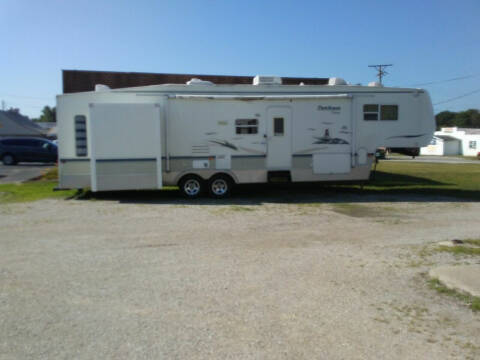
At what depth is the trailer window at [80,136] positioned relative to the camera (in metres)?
11.6

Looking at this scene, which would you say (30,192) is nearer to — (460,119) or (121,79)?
(121,79)

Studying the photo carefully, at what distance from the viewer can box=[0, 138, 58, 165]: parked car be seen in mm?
24219

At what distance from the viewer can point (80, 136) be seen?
11.6 meters

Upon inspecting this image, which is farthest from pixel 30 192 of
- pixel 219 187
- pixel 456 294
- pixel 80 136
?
pixel 456 294

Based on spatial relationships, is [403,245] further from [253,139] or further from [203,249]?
[253,139]

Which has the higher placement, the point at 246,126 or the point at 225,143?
the point at 246,126

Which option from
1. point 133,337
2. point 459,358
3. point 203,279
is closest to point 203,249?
Result: point 203,279

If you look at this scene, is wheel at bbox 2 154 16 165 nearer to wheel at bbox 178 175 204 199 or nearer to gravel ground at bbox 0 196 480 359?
wheel at bbox 178 175 204 199

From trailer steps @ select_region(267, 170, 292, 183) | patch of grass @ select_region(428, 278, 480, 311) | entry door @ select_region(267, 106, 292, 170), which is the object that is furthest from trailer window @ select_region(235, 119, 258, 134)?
patch of grass @ select_region(428, 278, 480, 311)

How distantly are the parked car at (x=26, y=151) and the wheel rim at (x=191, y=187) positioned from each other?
50.9 feet

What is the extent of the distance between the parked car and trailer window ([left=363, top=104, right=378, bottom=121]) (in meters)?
18.5

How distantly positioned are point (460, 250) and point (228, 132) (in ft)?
23.1

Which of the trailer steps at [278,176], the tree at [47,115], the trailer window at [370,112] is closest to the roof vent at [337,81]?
the trailer window at [370,112]

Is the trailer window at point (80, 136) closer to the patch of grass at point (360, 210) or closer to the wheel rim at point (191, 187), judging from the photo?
the wheel rim at point (191, 187)
